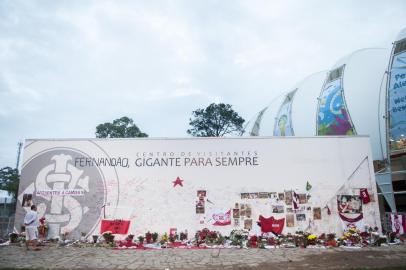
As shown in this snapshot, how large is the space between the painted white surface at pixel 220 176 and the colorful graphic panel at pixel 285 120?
12.7m

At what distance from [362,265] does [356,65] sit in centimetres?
1830

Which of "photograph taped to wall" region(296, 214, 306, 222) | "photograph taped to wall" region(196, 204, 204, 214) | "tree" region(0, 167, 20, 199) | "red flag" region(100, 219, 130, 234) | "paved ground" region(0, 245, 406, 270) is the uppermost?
"tree" region(0, 167, 20, 199)

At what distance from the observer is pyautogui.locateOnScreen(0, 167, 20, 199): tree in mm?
35375

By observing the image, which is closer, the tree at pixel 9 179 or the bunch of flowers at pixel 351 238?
the bunch of flowers at pixel 351 238

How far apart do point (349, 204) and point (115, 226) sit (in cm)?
936

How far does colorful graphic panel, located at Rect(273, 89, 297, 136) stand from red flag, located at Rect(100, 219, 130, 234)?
1686 centimetres

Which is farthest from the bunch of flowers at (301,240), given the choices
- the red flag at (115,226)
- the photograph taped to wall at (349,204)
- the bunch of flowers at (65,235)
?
the bunch of flowers at (65,235)

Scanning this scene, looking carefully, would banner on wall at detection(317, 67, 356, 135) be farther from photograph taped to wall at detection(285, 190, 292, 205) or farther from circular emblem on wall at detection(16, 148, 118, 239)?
circular emblem on wall at detection(16, 148, 118, 239)

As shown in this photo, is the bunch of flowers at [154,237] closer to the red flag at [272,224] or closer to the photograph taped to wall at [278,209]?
the red flag at [272,224]

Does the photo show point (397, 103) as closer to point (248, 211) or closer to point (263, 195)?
point (263, 195)

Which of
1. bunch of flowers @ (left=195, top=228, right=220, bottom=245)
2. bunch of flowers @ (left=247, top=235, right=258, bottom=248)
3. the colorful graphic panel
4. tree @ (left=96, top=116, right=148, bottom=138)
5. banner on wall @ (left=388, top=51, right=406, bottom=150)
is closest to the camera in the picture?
bunch of flowers @ (left=247, top=235, right=258, bottom=248)

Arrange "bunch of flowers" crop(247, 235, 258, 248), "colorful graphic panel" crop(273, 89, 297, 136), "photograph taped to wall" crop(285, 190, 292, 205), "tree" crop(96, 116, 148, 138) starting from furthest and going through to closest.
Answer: "tree" crop(96, 116, 148, 138)
"colorful graphic panel" crop(273, 89, 297, 136)
"photograph taped to wall" crop(285, 190, 292, 205)
"bunch of flowers" crop(247, 235, 258, 248)

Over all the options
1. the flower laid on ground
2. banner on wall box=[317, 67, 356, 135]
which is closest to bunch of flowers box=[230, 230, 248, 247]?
the flower laid on ground

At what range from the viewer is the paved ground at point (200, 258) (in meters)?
8.34
